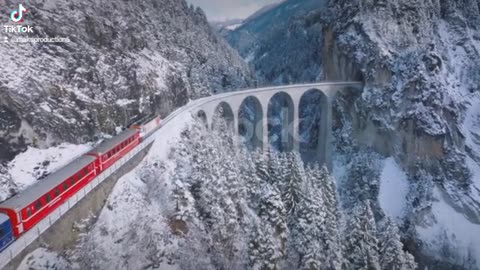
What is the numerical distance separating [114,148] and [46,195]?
26.5ft

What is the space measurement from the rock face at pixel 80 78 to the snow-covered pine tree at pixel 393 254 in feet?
95.3

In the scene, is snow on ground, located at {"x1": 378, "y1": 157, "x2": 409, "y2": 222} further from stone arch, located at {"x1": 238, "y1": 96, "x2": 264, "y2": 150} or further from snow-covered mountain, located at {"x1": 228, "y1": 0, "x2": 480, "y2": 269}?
stone arch, located at {"x1": 238, "y1": 96, "x2": 264, "y2": 150}

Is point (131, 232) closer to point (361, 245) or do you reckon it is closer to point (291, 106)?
point (361, 245)

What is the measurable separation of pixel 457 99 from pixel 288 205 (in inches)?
1714

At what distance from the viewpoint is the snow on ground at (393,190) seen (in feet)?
169

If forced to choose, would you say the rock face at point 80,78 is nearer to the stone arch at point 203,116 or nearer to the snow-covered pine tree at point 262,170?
the stone arch at point 203,116

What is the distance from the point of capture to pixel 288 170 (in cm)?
3528

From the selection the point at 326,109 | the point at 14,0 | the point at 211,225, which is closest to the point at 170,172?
the point at 211,225

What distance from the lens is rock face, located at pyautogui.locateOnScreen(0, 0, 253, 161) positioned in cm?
2741

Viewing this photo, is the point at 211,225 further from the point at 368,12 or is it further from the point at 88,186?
the point at 368,12

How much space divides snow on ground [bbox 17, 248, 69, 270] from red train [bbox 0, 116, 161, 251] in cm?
140

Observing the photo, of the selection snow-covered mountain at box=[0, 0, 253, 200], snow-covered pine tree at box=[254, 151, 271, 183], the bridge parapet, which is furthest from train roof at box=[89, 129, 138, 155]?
the bridge parapet

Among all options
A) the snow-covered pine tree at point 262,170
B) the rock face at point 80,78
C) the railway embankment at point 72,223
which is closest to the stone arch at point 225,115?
the rock face at point 80,78

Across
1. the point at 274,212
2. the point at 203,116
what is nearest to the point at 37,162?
the point at 274,212
